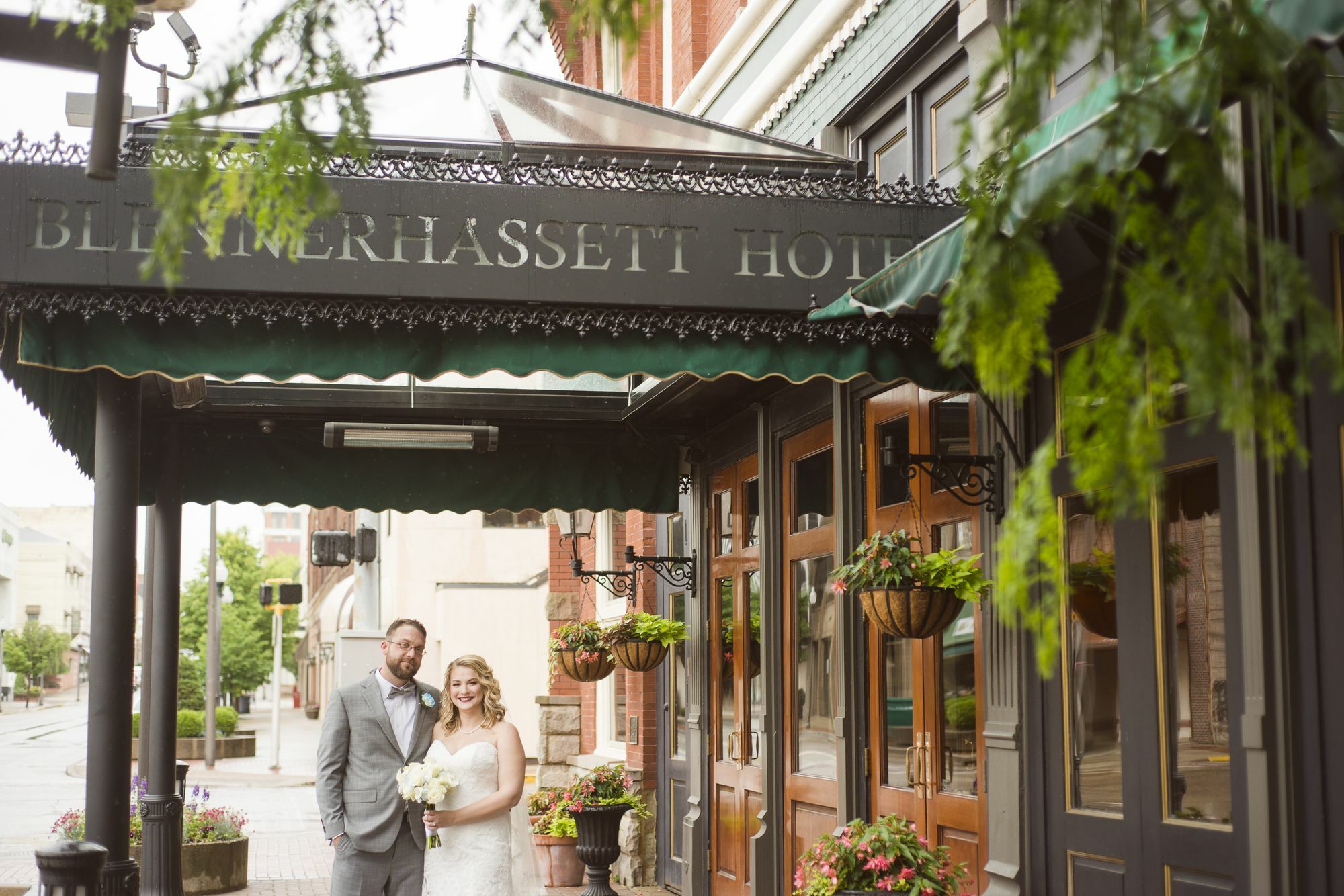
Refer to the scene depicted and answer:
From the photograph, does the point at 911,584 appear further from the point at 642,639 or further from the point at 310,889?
the point at 310,889

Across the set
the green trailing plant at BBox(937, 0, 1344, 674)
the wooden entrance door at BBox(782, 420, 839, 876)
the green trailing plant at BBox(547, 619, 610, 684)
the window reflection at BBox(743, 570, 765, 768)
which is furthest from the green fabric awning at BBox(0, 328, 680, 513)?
the green trailing plant at BBox(937, 0, 1344, 674)

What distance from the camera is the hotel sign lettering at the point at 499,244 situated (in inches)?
243

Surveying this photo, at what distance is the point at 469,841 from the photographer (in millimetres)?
7312

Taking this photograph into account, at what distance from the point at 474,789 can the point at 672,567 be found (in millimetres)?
5673

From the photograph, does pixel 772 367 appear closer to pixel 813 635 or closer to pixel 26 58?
pixel 813 635

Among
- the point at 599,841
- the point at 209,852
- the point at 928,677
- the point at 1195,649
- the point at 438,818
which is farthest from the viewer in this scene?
the point at 209,852

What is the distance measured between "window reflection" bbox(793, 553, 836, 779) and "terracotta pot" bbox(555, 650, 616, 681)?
2.92 metres

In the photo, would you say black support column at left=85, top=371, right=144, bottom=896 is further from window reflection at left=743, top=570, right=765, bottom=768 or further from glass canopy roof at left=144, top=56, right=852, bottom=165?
window reflection at left=743, top=570, right=765, bottom=768

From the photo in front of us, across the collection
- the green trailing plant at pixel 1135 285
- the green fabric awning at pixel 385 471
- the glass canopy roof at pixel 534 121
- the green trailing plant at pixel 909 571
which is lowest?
the green trailing plant at pixel 909 571

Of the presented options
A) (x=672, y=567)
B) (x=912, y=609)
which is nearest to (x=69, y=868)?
(x=912, y=609)

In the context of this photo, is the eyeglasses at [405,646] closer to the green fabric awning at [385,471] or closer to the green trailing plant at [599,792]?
the green fabric awning at [385,471]

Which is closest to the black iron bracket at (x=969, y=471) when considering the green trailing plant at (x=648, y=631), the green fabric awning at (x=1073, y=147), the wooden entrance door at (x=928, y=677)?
the wooden entrance door at (x=928, y=677)

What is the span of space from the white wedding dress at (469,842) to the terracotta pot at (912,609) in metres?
2.05

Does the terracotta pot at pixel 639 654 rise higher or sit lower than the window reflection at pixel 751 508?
lower
